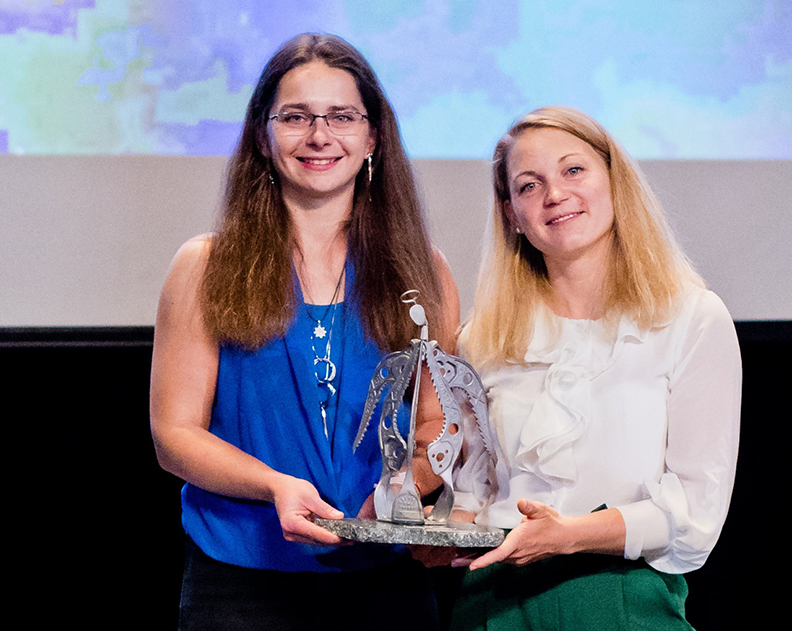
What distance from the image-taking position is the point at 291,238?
5.65ft

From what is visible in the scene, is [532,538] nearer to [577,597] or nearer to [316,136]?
[577,597]

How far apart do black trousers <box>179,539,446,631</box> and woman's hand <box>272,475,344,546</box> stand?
193mm

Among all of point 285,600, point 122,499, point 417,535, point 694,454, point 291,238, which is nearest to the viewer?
point 417,535

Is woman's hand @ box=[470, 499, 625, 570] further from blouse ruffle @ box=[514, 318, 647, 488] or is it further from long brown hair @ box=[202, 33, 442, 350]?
long brown hair @ box=[202, 33, 442, 350]

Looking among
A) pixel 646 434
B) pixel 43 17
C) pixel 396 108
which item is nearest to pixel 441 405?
pixel 646 434

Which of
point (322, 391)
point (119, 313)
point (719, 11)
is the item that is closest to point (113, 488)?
point (119, 313)

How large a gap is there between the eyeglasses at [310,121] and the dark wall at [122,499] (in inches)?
43.0

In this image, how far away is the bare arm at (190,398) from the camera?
5.02ft

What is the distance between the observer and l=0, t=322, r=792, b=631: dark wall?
2660mm

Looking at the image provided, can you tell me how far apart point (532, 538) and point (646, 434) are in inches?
10.6

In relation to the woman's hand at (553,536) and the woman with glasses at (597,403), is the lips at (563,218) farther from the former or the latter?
→ the woman's hand at (553,536)

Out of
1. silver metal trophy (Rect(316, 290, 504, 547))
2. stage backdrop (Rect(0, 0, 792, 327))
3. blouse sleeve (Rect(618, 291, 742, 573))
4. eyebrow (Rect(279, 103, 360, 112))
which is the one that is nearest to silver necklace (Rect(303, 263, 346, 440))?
silver metal trophy (Rect(316, 290, 504, 547))

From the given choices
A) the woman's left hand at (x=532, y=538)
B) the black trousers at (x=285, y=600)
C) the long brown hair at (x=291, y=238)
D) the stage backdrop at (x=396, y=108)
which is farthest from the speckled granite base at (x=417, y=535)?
the stage backdrop at (x=396, y=108)

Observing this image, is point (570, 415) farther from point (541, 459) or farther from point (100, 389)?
point (100, 389)
